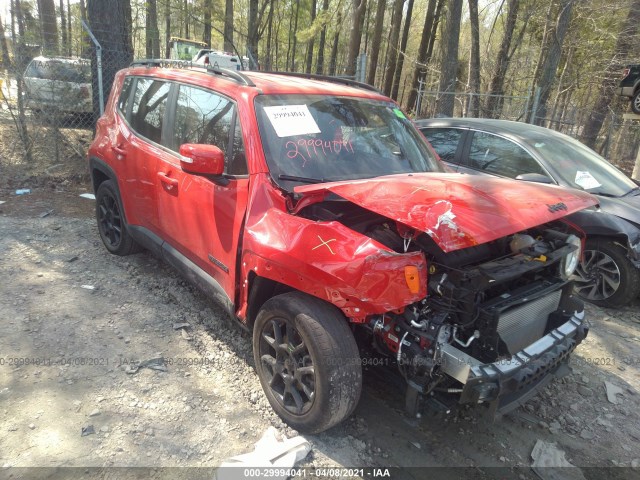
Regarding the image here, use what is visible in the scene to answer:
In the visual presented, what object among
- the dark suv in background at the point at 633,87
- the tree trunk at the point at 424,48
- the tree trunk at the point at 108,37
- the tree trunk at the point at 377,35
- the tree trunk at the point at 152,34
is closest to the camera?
the tree trunk at the point at 108,37

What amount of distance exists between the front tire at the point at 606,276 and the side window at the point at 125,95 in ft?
15.8

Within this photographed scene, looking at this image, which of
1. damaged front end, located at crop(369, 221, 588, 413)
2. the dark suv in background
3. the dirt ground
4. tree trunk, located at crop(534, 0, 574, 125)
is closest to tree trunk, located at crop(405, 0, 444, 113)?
tree trunk, located at crop(534, 0, 574, 125)

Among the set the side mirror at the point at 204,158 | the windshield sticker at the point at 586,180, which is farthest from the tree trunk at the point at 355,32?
the side mirror at the point at 204,158

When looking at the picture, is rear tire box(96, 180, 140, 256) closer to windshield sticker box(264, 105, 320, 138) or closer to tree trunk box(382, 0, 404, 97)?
windshield sticker box(264, 105, 320, 138)

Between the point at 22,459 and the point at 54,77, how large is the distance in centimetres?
679

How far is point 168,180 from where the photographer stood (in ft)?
11.6

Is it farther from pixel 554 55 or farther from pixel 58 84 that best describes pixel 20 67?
pixel 554 55

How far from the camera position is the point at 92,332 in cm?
347

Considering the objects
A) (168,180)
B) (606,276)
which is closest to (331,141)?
(168,180)

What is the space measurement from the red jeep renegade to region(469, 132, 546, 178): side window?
2076mm

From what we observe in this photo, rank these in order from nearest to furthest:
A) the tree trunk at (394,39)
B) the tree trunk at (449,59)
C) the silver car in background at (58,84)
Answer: the silver car in background at (58,84)
the tree trunk at (449,59)
the tree trunk at (394,39)

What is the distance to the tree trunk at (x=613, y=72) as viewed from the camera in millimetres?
12828

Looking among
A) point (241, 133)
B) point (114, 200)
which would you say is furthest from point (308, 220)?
point (114, 200)

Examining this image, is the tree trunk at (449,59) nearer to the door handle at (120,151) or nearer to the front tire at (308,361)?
the door handle at (120,151)
